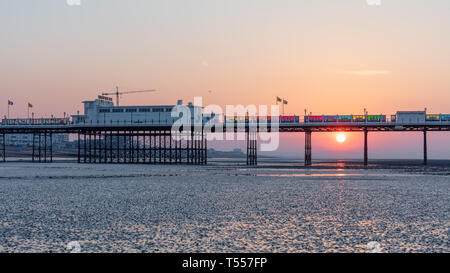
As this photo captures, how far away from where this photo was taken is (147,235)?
12.1m

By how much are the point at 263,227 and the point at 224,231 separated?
1.28 m

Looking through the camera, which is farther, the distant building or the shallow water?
the distant building

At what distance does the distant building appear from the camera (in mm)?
67000

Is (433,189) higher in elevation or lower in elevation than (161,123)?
lower

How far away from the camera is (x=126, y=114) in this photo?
6825 centimetres

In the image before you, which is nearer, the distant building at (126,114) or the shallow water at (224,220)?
the shallow water at (224,220)

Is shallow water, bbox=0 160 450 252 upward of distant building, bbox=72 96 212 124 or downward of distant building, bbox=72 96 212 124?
downward

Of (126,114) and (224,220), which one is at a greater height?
(126,114)

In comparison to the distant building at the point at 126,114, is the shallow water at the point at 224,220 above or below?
below

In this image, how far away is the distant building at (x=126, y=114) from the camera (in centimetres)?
6700

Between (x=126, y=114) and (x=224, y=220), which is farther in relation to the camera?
(x=126, y=114)
